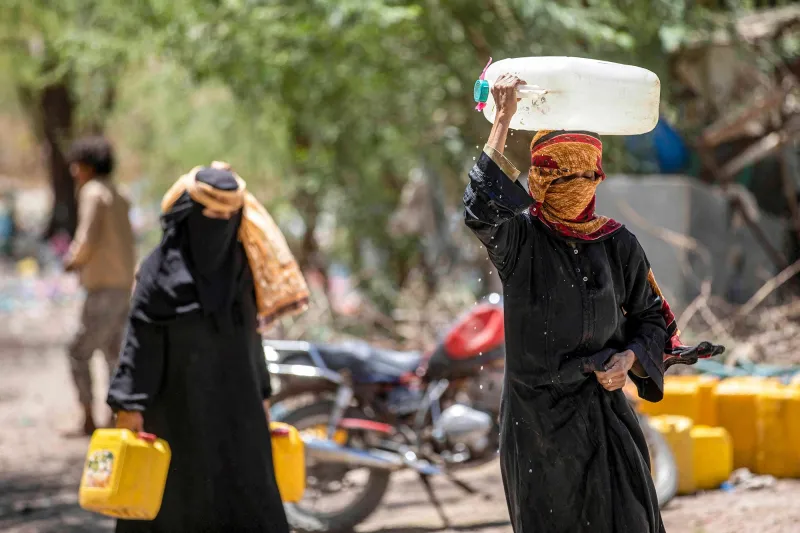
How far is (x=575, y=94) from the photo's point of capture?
3.12 metres

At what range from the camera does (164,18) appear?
9.88m

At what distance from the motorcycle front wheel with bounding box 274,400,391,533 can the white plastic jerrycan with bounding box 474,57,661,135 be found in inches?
114

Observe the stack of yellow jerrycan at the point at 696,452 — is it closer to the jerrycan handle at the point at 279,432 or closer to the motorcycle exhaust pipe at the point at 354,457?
the motorcycle exhaust pipe at the point at 354,457

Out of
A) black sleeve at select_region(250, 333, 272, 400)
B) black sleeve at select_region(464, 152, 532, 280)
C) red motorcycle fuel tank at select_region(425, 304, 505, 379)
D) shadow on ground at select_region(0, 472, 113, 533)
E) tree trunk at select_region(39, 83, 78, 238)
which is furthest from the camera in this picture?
tree trunk at select_region(39, 83, 78, 238)

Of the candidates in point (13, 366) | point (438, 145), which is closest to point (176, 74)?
point (438, 145)

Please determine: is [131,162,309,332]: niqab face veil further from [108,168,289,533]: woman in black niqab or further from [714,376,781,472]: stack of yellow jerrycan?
[714,376,781,472]: stack of yellow jerrycan

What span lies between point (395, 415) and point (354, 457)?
35 cm

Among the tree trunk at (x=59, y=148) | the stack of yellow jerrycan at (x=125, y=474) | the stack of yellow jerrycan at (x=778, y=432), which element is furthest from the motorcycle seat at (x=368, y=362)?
the tree trunk at (x=59, y=148)

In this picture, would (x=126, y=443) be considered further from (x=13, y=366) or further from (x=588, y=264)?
(x=13, y=366)

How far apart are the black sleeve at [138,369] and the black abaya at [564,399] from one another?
5.12 ft

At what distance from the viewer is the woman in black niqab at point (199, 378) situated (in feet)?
13.8

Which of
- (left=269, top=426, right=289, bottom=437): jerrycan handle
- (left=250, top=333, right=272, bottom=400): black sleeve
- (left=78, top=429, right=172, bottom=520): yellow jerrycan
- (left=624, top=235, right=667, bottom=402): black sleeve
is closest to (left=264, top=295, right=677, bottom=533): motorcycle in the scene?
(left=269, top=426, right=289, bottom=437): jerrycan handle

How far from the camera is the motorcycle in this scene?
570cm

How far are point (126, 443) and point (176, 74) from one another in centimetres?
775
